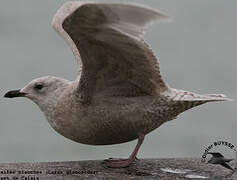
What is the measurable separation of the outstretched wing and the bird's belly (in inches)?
6.0

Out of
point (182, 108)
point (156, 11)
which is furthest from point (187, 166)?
point (156, 11)

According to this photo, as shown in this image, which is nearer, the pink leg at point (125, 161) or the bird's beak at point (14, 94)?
the pink leg at point (125, 161)

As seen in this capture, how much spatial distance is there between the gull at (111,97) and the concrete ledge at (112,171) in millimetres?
177

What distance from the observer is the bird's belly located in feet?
20.6

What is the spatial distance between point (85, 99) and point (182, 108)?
0.91m

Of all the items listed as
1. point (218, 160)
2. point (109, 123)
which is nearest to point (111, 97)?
point (109, 123)

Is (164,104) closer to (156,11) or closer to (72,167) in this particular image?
(72,167)

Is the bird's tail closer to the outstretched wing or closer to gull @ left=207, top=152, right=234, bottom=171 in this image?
the outstretched wing

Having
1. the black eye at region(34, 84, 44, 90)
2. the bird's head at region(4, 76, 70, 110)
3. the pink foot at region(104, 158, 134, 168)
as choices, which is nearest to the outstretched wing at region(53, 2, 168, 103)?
the bird's head at region(4, 76, 70, 110)

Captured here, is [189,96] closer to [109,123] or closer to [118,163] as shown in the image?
[109,123]

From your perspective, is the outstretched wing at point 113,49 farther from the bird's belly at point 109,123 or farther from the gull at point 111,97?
the bird's belly at point 109,123

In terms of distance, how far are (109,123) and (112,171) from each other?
0.44m

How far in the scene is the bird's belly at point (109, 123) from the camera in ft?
20.6

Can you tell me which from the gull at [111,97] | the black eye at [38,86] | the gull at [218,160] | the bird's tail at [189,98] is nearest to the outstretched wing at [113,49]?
the gull at [111,97]
